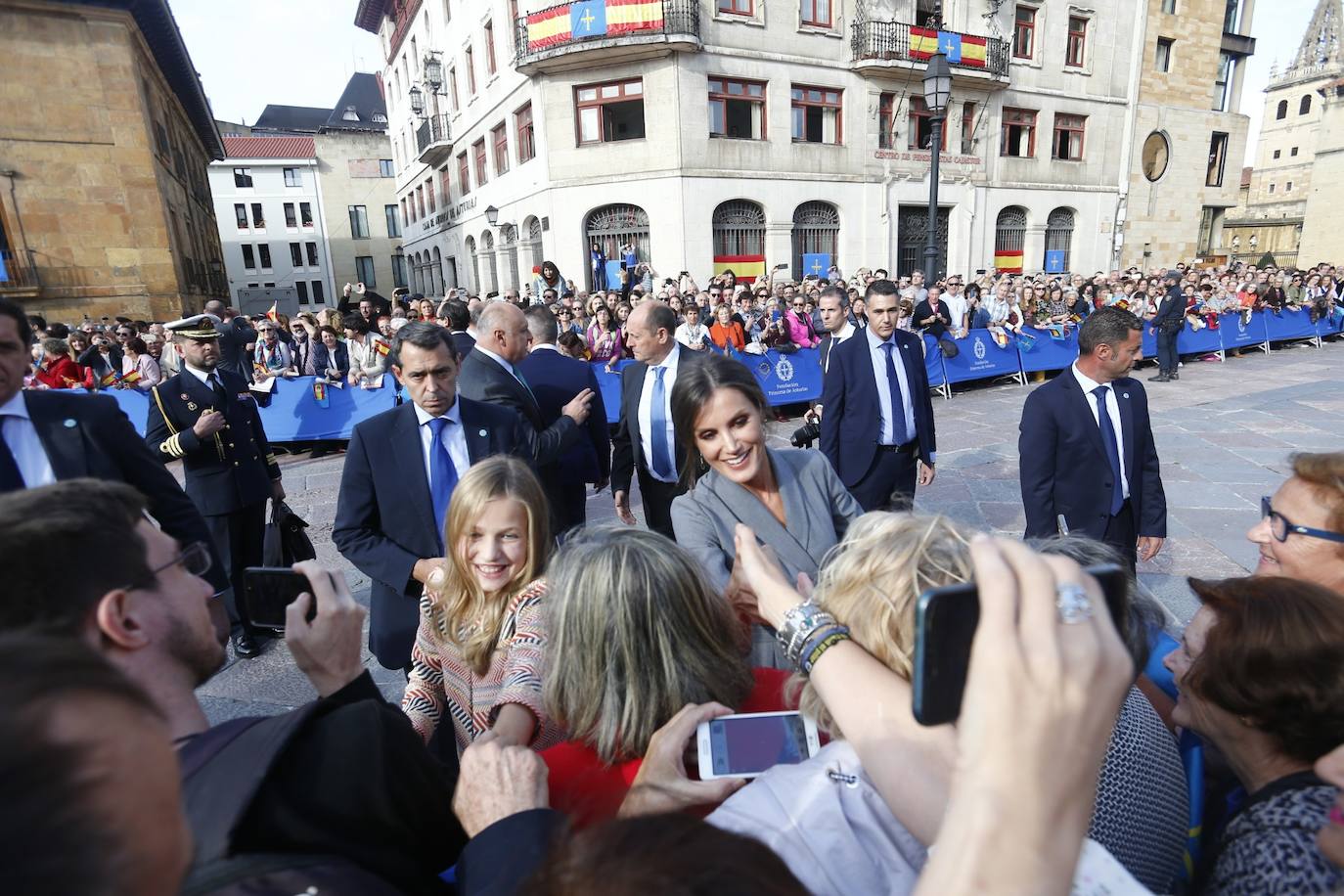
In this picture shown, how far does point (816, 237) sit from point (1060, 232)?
11.1 m

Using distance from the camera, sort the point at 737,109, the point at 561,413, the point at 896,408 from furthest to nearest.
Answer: the point at 737,109
the point at 896,408
the point at 561,413

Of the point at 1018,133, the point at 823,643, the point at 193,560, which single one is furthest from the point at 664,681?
the point at 1018,133

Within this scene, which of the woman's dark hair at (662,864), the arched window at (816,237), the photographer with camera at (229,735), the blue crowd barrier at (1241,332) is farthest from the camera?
the arched window at (816,237)

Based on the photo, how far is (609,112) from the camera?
19.2m

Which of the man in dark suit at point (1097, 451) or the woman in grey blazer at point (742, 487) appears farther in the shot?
the man in dark suit at point (1097, 451)

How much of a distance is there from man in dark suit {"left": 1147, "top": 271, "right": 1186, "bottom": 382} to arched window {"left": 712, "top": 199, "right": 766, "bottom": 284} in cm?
1112

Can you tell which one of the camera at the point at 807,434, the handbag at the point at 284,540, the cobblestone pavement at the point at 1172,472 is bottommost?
the cobblestone pavement at the point at 1172,472

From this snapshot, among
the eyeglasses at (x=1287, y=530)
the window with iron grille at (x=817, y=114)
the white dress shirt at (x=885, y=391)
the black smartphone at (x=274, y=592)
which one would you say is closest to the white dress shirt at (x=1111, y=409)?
the white dress shirt at (x=885, y=391)

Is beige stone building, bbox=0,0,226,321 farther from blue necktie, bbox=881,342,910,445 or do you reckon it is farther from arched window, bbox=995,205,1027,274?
arched window, bbox=995,205,1027,274

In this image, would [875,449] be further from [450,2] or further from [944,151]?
[450,2]

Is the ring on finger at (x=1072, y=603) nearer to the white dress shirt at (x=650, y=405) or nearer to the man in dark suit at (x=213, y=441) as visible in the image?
the white dress shirt at (x=650, y=405)

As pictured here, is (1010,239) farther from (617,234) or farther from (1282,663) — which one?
(1282,663)

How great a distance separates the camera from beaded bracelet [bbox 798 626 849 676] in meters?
1.10

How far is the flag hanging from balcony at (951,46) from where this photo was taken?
2009 centimetres
